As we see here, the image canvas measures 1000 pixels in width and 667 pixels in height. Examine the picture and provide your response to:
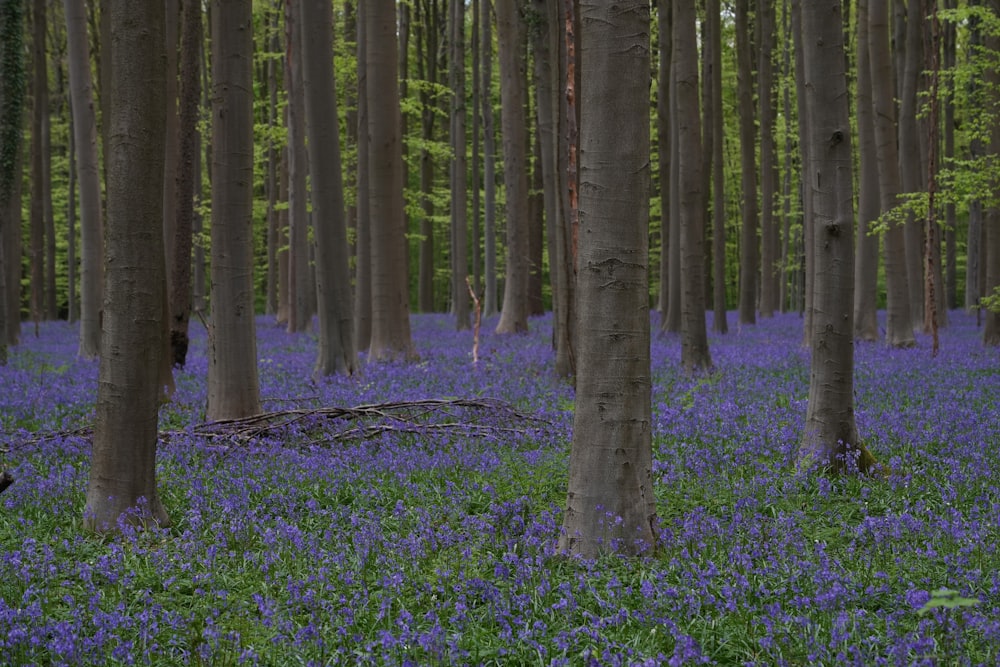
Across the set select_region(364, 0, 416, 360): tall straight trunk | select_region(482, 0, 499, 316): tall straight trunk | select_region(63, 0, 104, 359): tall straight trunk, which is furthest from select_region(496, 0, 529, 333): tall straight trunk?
select_region(63, 0, 104, 359): tall straight trunk

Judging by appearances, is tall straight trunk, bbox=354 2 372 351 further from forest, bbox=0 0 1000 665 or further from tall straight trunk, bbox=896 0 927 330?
tall straight trunk, bbox=896 0 927 330

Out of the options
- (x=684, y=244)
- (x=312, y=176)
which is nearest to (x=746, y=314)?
(x=684, y=244)

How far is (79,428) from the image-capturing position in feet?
30.2

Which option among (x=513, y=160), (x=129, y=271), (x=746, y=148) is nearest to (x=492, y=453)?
(x=129, y=271)

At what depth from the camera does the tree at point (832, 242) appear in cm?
736

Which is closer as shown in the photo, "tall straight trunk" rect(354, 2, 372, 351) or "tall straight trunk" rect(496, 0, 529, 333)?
"tall straight trunk" rect(354, 2, 372, 351)

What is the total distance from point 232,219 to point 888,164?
1525 cm

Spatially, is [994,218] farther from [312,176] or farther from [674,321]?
[312,176]

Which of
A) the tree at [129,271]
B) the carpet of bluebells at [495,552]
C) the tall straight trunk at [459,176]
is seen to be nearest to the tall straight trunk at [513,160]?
the tall straight trunk at [459,176]

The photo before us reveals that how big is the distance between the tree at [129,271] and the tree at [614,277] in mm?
→ 3080

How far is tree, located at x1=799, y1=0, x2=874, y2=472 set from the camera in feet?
24.2

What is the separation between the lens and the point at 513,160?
24.1m

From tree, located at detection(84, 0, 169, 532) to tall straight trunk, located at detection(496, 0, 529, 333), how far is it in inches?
686

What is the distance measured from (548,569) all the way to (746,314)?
889 inches
